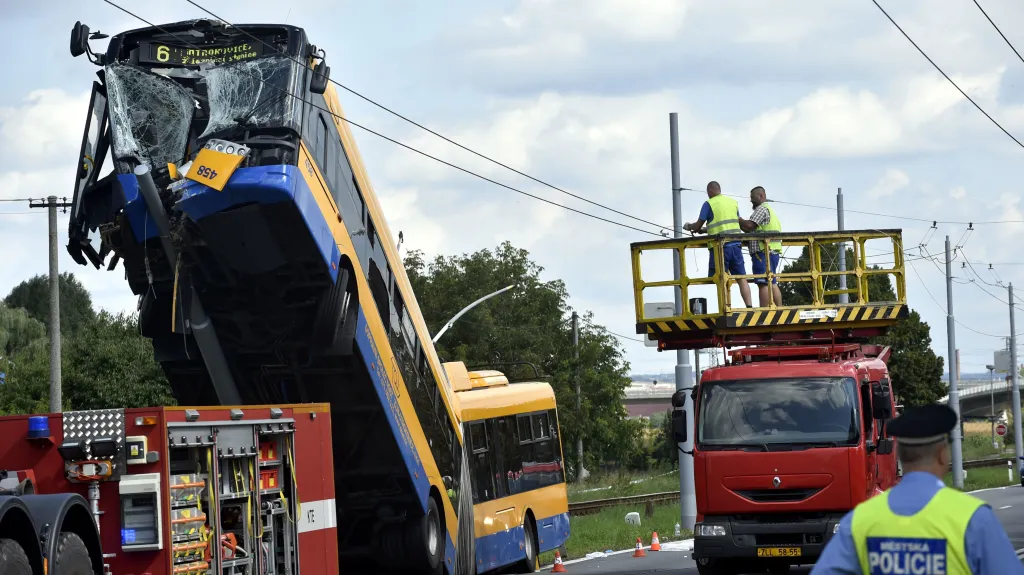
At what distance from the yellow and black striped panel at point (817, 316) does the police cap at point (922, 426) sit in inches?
454

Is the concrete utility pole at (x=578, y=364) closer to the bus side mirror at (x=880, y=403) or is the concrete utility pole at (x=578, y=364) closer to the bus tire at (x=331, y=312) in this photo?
the bus side mirror at (x=880, y=403)

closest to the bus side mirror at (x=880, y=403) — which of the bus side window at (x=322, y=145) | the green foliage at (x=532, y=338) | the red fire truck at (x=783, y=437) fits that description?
the red fire truck at (x=783, y=437)

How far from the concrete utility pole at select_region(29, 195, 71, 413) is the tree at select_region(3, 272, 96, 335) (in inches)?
2099

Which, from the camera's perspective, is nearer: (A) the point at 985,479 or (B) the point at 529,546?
(B) the point at 529,546

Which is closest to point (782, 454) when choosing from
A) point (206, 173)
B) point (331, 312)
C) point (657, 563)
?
point (331, 312)

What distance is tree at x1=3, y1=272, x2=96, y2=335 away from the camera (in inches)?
3484

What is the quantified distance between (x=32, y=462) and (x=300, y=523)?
287 cm

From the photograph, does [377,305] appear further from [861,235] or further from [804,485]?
[861,235]

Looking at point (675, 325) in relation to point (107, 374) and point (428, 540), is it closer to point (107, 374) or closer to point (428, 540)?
point (428, 540)

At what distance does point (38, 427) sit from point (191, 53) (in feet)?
12.6

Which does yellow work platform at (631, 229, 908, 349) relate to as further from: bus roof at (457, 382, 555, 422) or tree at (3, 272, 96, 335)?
tree at (3, 272, 96, 335)

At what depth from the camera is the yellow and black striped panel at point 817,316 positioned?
16.2m

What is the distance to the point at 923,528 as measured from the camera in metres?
4.51

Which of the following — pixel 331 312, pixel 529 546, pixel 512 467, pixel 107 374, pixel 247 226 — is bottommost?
pixel 529 546
